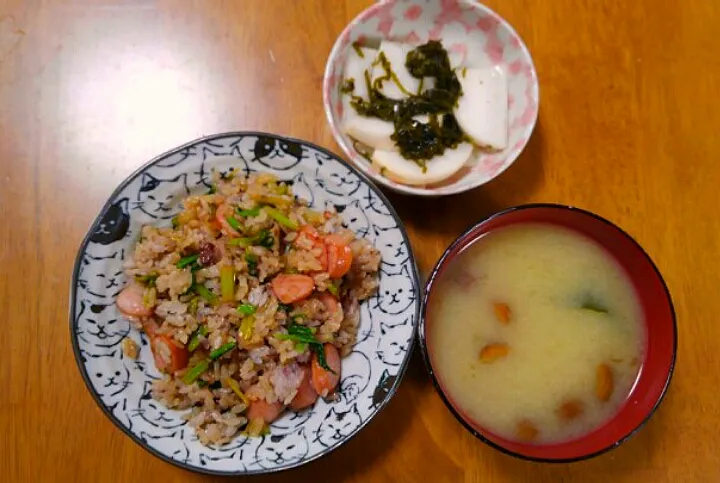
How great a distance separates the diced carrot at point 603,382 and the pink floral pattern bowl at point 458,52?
0.52 metres

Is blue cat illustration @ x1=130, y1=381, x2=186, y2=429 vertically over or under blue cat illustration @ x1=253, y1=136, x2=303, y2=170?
under

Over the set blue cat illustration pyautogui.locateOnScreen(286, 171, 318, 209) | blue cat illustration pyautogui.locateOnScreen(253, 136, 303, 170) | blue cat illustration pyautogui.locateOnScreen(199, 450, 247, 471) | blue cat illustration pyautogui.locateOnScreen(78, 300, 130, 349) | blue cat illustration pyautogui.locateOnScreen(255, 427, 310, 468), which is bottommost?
blue cat illustration pyautogui.locateOnScreen(199, 450, 247, 471)

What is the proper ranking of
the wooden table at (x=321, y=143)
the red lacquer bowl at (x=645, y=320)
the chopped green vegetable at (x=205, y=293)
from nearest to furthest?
the red lacquer bowl at (x=645, y=320), the chopped green vegetable at (x=205, y=293), the wooden table at (x=321, y=143)

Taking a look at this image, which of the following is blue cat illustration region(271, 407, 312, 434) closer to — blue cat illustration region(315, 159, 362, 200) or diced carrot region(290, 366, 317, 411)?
diced carrot region(290, 366, 317, 411)

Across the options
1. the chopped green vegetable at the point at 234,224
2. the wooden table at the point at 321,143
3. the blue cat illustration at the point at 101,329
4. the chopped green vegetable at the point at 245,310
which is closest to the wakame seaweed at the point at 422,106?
the wooden table at the point at 321,143

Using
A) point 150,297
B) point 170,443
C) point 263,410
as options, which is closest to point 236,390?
point 263,410

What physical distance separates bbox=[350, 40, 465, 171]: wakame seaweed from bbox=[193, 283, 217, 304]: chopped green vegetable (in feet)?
1.99

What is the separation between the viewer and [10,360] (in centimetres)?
171

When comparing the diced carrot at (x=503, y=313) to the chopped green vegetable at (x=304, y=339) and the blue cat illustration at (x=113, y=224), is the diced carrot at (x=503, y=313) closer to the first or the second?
the chopped green vegetable at (x=304, y=339)

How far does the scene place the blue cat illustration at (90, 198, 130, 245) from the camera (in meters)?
1.52

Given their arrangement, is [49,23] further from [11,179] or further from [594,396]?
[594,396]

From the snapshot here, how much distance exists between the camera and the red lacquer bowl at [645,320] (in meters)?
1.45

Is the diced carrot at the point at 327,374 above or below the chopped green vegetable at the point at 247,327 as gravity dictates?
below

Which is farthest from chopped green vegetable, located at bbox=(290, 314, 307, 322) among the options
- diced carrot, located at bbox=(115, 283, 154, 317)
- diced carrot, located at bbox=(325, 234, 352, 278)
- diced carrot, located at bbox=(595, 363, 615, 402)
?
diced carrot, located at bbox=(595, 363, 615, 402)
